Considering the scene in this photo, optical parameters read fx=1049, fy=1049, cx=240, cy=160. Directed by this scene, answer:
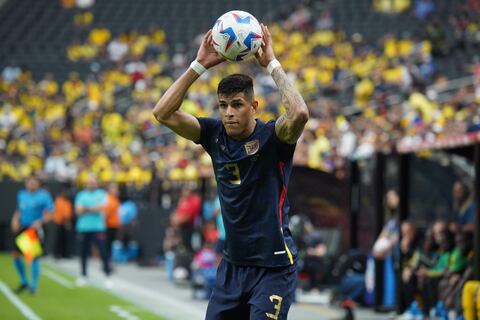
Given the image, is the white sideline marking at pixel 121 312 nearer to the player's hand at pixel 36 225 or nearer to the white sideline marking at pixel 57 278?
the player's hand at pixel 36 225

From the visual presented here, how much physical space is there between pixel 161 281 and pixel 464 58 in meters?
9.42

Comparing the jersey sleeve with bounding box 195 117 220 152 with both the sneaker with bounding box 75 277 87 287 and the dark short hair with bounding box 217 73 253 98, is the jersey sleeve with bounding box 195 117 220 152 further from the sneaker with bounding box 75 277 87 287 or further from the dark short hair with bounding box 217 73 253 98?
the sneaker with bounding box 75 277 87 287

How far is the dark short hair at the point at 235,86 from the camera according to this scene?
6.17 meters

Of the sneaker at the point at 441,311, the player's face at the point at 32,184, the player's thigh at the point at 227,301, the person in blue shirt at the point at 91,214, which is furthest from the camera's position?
the person in blue shirt at the point at 91,214

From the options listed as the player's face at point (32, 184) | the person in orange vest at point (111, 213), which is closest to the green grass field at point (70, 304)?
the player's face at point (32, 184)

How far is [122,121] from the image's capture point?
3247 centimetres

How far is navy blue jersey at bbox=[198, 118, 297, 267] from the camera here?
6.11 meters

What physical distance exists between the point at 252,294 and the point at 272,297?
134 millimetres

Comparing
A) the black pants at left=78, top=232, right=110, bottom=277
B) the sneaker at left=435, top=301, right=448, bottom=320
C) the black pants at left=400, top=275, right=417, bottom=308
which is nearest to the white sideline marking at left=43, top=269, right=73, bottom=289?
the black pants at left=78, top=232, right=110, bottom=277

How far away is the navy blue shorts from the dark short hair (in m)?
1.03

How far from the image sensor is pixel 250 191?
612 centimetres

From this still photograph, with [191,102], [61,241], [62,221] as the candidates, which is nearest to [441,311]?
[62,221]

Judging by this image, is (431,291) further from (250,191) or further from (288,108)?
(288,108)

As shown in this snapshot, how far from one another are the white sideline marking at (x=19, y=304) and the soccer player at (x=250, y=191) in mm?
7105
